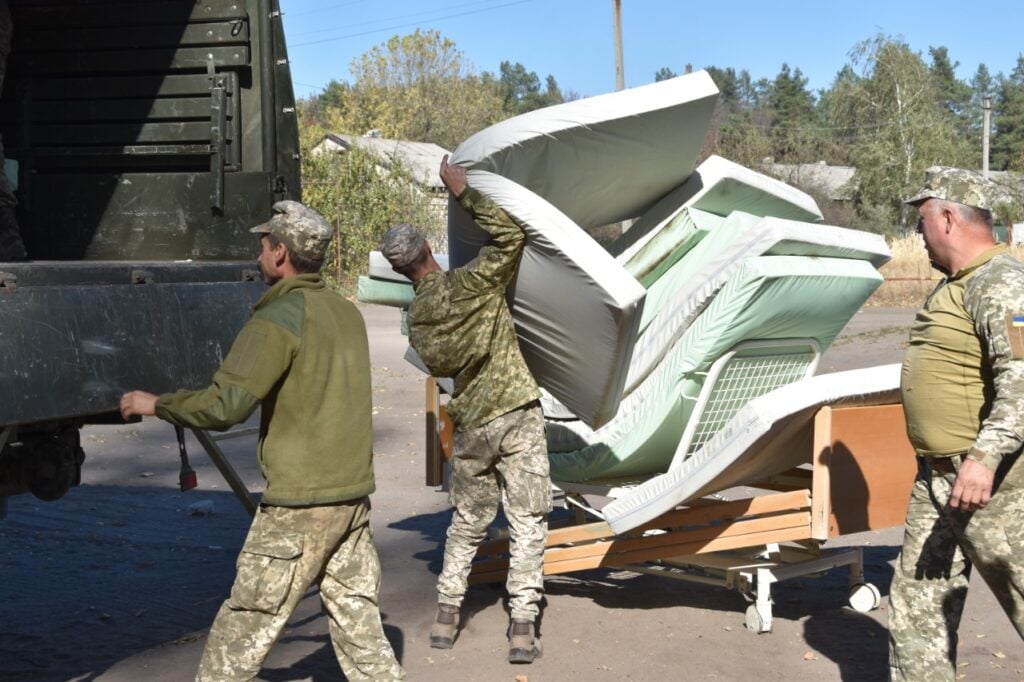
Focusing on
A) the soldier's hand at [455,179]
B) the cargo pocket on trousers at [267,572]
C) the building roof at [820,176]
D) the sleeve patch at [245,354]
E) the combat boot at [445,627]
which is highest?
the soldier's hand at [455,179]

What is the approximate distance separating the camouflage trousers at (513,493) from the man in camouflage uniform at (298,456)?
1.33 metres

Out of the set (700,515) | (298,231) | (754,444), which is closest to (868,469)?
(754,444)

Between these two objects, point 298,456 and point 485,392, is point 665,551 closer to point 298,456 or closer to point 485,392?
point 485,392

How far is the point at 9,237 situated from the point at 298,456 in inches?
95.9

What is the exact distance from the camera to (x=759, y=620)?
571cm

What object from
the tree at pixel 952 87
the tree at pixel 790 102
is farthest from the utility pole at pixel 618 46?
the tree at pixel 952 87

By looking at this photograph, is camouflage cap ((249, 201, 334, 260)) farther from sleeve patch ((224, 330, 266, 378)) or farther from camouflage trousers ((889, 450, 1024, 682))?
camouflage trousers ((889, 450, 1024, 682))

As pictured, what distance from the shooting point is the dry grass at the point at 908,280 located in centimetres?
2803

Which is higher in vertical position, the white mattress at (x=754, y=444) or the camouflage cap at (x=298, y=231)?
the camouflage cap at (x=298, y=231)

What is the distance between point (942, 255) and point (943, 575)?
1.01 metres

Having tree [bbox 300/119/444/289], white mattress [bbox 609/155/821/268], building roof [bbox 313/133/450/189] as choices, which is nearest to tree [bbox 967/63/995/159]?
building roof [bbox 313/133/450/189]

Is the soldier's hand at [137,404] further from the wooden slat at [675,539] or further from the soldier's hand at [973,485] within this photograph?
the wooden slat at [675,539]

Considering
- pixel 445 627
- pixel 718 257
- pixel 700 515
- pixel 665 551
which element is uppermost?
pixel 718 257

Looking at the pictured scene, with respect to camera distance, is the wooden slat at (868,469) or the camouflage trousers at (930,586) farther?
the wooden slat at (868,469)
